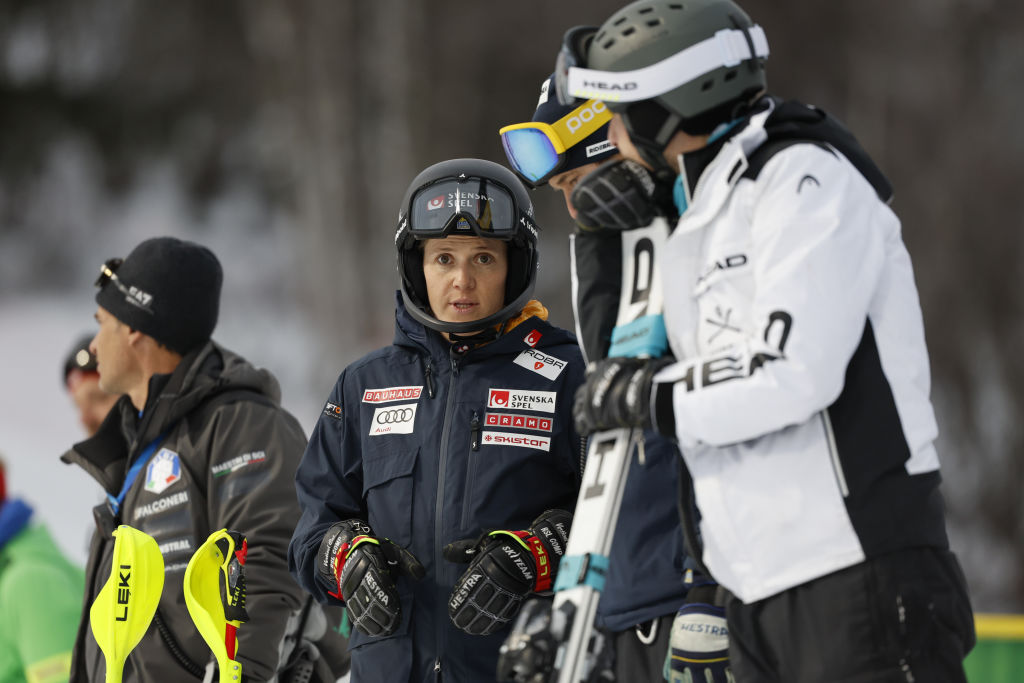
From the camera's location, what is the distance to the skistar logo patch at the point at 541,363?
273 cm

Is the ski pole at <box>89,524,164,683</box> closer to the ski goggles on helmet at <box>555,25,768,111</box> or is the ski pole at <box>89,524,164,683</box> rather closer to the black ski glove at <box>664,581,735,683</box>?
the black ski glove at <box>664,581,735,683</box>

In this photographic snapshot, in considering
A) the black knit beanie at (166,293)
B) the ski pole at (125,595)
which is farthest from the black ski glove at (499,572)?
the black knit beanie at (166,293)

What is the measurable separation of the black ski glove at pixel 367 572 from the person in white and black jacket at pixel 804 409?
65cm

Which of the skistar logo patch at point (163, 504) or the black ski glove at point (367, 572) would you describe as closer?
the black ski glove at point (367, 572)

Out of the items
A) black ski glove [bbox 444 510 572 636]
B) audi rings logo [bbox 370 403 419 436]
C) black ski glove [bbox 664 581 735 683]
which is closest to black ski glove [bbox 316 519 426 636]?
black ski glove [bbox 444 510 572 636]

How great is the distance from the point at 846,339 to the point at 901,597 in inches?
14.9

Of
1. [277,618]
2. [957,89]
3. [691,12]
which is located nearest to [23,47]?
[957,89]

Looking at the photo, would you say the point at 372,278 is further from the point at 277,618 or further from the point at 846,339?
the point at 846,339

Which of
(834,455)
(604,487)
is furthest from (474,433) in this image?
(834,455)

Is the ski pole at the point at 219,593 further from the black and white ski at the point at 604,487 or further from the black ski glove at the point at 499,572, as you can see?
the black and white ski at the point at 604,487

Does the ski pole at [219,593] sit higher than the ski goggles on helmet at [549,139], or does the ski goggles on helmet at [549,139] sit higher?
the ski goggles on helmet at [549,139]

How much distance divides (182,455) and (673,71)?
6.09ft

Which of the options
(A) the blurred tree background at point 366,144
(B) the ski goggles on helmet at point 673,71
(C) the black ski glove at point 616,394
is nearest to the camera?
(C) the black ski glove at point 616,394

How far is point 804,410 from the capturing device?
5.93 feet
